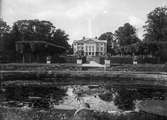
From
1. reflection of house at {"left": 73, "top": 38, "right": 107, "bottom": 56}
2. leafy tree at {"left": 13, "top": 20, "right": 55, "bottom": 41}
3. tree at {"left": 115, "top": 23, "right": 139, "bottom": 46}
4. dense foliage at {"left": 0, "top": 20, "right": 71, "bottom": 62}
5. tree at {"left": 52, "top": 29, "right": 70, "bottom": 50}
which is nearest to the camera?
dense foliage at {"left": 0, "top": 20, "right": 71, "bottom": 62}

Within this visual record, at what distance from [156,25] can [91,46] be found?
28906 millimetres

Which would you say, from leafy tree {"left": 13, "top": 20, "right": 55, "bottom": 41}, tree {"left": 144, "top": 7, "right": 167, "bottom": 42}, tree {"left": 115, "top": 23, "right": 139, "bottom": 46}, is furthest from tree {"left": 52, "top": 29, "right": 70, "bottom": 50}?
tree {"left": 144, "top": 7, "right": 167, "bottom": 42}

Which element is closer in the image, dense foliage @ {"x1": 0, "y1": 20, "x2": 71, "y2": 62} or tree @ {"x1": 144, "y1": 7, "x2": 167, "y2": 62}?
dense foliage @ {"x1": 0, "y1": 20, "x2": 71, "y2": 62}

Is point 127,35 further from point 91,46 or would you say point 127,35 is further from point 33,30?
point 91,46

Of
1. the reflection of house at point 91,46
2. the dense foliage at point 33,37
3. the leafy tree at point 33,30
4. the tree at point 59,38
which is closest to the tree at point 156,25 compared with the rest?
Answer: the tree at point 59,38

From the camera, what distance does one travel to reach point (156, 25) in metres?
36.8

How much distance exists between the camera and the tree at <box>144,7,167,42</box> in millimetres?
35469

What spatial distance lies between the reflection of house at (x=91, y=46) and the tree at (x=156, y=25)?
63.5 feet

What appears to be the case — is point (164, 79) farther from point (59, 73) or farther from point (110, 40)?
point (110, 40)

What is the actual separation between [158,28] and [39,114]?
113 ft

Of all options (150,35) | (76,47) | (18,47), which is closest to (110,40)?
(76,47)

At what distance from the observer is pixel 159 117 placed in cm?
381

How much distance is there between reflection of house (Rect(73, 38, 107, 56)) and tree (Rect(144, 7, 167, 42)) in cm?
1936

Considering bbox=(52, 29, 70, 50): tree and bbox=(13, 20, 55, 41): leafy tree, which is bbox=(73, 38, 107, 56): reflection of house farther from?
bbox=(13, 20, 55, 41): leafy tree
